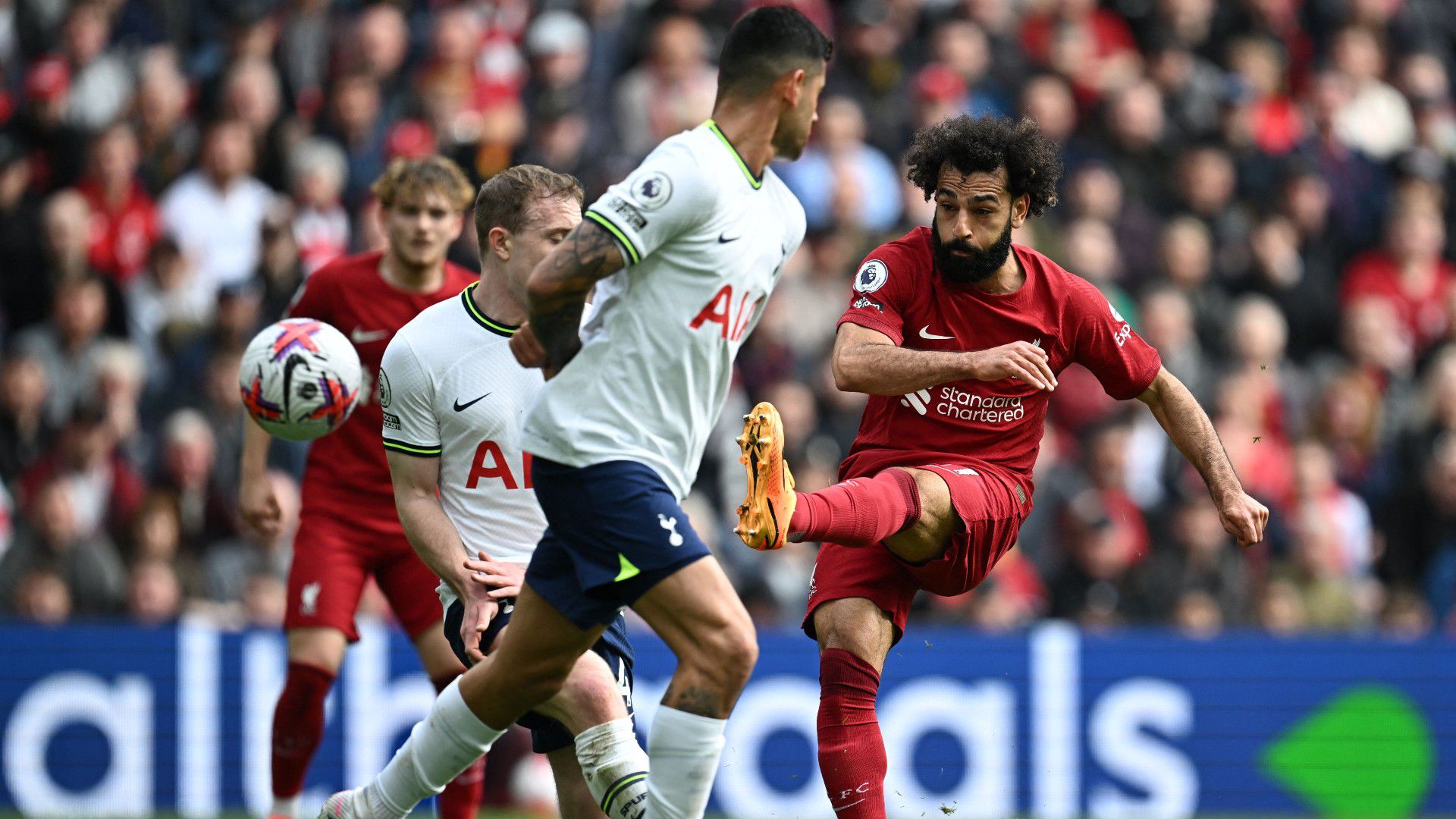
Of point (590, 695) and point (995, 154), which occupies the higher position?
point (995, 154)

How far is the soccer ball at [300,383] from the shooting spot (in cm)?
700

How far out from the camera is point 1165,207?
14.2 meters

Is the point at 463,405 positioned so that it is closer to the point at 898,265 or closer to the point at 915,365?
the point at 915,365

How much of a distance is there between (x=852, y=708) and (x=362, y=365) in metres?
2.79

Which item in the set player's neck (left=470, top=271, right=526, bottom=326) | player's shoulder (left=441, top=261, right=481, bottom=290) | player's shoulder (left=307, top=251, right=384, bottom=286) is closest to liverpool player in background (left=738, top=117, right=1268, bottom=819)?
player's neck (left=470, top=271, right=526, bottom=326)

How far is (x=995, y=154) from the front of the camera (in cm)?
658

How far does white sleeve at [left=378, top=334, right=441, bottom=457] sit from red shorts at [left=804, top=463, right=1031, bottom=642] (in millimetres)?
1548

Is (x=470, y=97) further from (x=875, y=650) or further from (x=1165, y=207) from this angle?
(x=875, y=650)

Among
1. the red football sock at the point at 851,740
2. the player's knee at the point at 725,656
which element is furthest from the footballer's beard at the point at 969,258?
the player's knee at the point at 725,656

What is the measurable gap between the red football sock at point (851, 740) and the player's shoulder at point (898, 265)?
1.33m

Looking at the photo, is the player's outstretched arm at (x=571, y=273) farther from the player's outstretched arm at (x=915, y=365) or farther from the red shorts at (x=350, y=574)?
the red shorts at (x=350, y=574)

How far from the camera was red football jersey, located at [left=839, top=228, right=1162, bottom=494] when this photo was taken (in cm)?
669

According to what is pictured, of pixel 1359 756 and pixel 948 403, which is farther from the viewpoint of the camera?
pixel 1359 756

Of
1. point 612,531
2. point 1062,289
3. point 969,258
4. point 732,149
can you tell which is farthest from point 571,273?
point 1062,289
